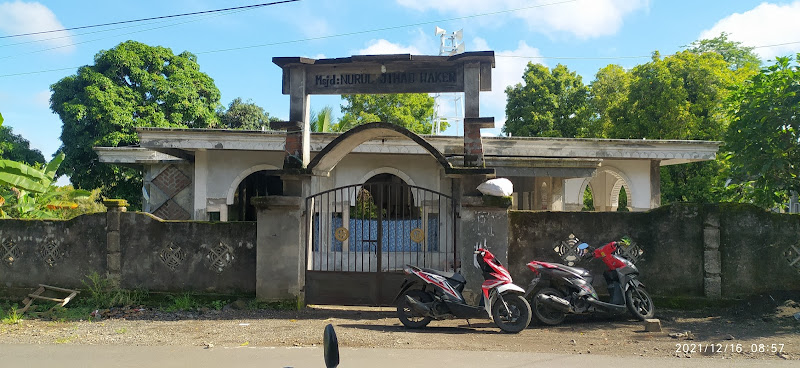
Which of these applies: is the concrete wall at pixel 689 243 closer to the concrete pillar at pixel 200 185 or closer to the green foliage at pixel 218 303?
the green foliage at pixel 218 303

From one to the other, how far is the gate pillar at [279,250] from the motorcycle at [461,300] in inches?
74.1

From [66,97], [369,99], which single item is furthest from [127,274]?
[369,99]

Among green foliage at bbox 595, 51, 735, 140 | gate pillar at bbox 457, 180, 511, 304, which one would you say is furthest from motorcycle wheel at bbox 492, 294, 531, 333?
green foliage at bbox 595, 51, 735, 140

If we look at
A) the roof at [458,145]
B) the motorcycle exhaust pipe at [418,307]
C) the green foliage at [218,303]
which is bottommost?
the green foliage at [218,303]

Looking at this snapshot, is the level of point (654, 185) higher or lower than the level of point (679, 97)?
lower

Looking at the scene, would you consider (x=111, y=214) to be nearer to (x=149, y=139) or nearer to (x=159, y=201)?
(x=149, y=139)

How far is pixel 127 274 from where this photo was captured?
30.1 ft

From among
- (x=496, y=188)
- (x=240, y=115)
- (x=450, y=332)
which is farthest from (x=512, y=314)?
(x=240, y=115)

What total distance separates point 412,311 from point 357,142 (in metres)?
3.12

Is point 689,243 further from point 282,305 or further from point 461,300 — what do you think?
point 282,305

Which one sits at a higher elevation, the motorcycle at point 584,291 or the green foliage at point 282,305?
the motorcycle at point 584,291

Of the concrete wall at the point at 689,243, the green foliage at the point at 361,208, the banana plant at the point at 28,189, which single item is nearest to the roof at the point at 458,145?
the green foliage at the point at 361,208

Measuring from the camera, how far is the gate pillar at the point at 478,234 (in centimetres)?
844

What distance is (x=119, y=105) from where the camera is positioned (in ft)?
71.0
